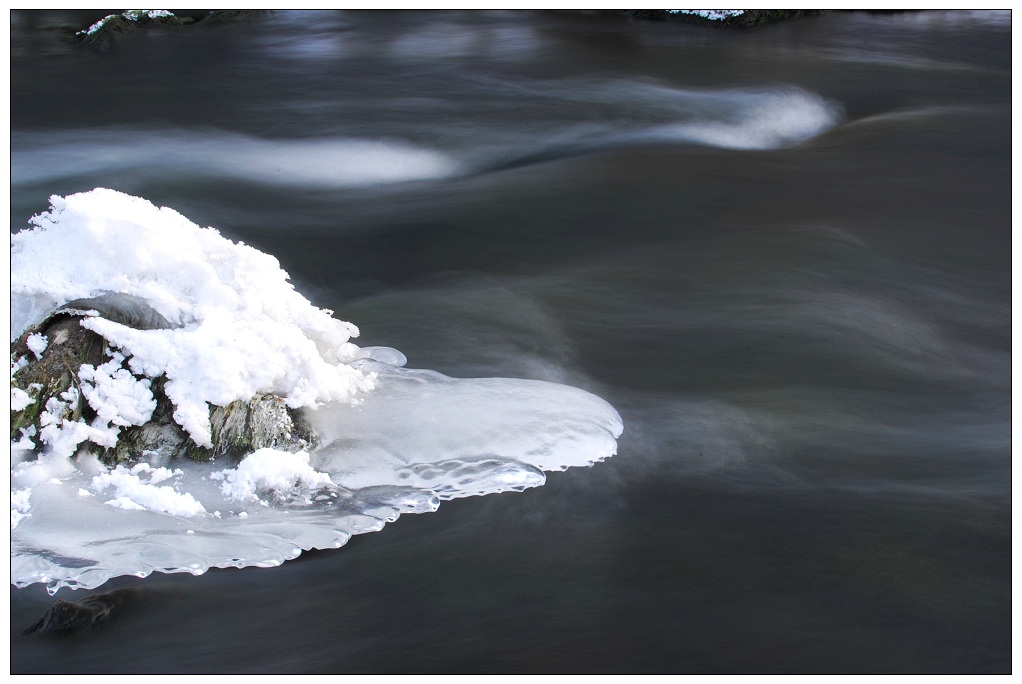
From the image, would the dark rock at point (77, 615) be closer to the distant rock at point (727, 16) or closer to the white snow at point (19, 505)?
the white snow at point (19, 505)

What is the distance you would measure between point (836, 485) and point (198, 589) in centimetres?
104

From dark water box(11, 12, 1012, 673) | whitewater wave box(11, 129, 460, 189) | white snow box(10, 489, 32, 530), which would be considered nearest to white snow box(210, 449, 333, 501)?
dark water box(11, 12, 1012, 673)

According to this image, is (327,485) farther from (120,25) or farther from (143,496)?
(120,25)

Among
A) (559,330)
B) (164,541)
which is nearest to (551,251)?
(559,330)

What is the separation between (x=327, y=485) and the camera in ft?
5.06

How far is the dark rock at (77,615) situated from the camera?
131 cm

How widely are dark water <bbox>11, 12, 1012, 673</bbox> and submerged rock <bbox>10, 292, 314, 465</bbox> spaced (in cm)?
25

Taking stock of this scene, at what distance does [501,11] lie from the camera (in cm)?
346

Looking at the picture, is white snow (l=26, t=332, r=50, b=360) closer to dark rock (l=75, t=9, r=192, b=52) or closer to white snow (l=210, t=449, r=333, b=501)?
white snow (l=210, t=449, r=333, b=501)

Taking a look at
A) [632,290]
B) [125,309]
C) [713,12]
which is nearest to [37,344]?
[125,309]

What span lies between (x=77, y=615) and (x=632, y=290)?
1378 millimetres

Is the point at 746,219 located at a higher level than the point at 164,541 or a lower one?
higher

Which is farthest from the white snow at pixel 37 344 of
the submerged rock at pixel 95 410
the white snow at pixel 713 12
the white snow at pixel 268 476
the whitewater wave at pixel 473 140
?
the white snow at pixel 713 12

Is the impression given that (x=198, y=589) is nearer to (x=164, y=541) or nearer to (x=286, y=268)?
(x=164, y=541)
